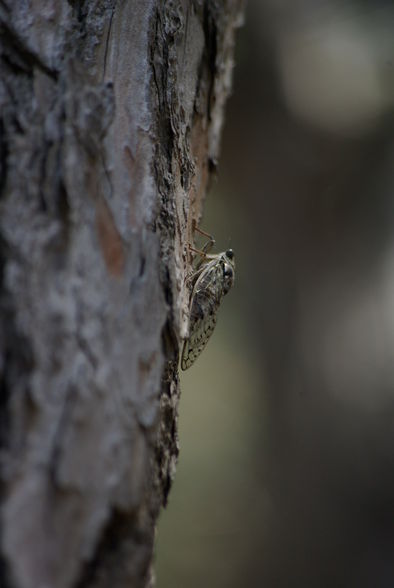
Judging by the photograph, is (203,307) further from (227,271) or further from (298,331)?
(298,331)

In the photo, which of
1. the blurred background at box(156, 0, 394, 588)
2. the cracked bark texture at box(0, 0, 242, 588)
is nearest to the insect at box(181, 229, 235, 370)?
the cracked bark texture at box(0, 0, 242, 588)

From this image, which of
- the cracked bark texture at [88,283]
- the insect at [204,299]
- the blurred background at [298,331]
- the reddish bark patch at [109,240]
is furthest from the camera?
the blurred background at [298,331]

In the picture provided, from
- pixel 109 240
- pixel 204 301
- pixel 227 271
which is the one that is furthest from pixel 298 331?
pixel 109 240

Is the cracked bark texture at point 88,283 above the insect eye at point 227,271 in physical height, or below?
above

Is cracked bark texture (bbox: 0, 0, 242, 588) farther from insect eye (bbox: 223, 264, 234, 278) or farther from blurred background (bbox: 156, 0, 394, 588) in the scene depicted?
blurred background (bbox: 156, 0, 394, 588)

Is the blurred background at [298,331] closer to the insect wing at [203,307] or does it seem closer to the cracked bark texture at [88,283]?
the insect wing at [203,307]

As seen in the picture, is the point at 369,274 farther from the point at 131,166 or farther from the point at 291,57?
the point at 131,166

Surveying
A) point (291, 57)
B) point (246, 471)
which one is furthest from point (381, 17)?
point (246, 471)

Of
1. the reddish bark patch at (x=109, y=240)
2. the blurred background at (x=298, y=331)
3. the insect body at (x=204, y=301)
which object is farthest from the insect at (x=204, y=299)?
the blurred background at (x=298, y=331)
